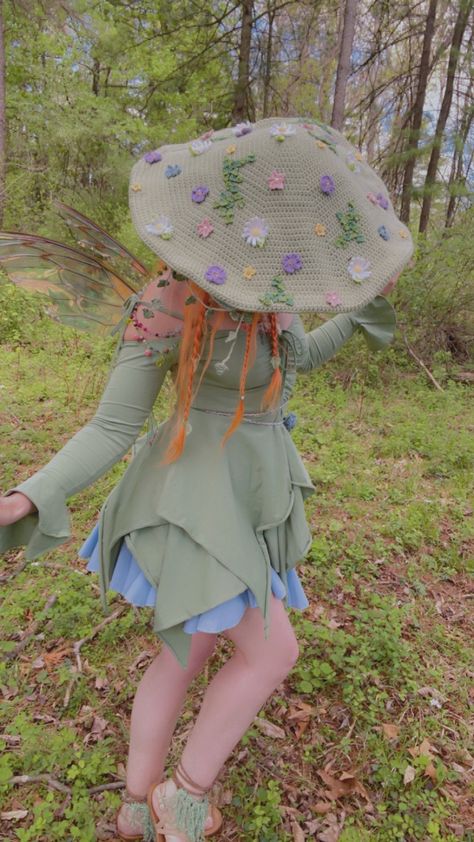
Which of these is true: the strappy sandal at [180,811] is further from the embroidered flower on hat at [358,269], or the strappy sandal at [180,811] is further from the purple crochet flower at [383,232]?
the purple crochet flower at [383,232]

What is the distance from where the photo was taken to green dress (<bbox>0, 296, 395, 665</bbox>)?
1063 millimetres

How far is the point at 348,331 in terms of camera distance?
1.55m

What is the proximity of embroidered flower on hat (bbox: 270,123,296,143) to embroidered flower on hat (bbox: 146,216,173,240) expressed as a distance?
0.27 metres

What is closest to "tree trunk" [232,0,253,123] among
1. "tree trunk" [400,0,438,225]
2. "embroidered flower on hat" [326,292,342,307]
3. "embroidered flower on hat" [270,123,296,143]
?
"tree trunk" [400,0,438,225]

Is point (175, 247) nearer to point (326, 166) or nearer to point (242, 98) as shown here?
point (326, 166)

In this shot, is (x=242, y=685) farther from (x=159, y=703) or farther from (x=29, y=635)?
(x=29, y=635)

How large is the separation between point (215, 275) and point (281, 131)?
0.35m

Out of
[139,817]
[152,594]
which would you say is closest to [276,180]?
[152,594]

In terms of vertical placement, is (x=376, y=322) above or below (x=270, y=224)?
below

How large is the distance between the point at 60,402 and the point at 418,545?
305 centimetres

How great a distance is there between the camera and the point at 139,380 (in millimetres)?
1096

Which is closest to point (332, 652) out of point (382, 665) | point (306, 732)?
point (382, 665)

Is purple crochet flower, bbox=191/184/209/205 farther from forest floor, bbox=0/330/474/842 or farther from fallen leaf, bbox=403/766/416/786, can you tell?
fallen leaf, bbox=403/766/416/786

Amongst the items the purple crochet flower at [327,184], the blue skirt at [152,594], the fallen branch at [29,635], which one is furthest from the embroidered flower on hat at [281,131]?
the fallen branch at [29,635]
